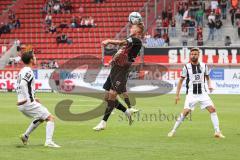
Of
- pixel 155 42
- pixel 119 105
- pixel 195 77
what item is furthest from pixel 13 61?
pixel 195 77

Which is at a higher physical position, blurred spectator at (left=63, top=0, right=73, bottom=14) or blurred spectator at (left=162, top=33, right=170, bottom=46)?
blurred spectator at (left=63, top=0, right=73, bottom=14)

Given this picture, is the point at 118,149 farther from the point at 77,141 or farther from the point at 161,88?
the point at 161,88

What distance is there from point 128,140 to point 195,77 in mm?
2131

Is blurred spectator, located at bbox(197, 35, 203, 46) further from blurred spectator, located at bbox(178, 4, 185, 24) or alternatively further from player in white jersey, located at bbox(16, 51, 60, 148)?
player in white jersey, located at bbox(16, 51, 60, 148)

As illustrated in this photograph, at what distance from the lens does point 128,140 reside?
1441 centimetres

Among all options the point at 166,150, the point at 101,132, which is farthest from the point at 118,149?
the point at 101,132

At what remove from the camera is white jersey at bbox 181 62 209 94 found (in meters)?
15.0

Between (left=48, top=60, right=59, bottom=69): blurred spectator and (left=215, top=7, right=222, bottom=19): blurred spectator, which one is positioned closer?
(left=48, top=60, right=59, bottom=69): blurred spectator

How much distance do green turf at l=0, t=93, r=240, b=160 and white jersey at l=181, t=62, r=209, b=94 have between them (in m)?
1.07

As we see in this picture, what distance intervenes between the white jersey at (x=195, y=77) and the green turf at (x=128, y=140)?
1074mm

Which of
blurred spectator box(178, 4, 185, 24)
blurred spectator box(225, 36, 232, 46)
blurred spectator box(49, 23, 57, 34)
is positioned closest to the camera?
blurred spectator box(225, 36, 232, 46)

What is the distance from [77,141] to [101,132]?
7.00 ft

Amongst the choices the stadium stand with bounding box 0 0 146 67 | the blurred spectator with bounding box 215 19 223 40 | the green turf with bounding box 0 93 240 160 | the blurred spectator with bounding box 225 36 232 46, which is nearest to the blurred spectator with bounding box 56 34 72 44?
the stadium stand with bounding box 0 0 146 67

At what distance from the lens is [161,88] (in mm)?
36156
